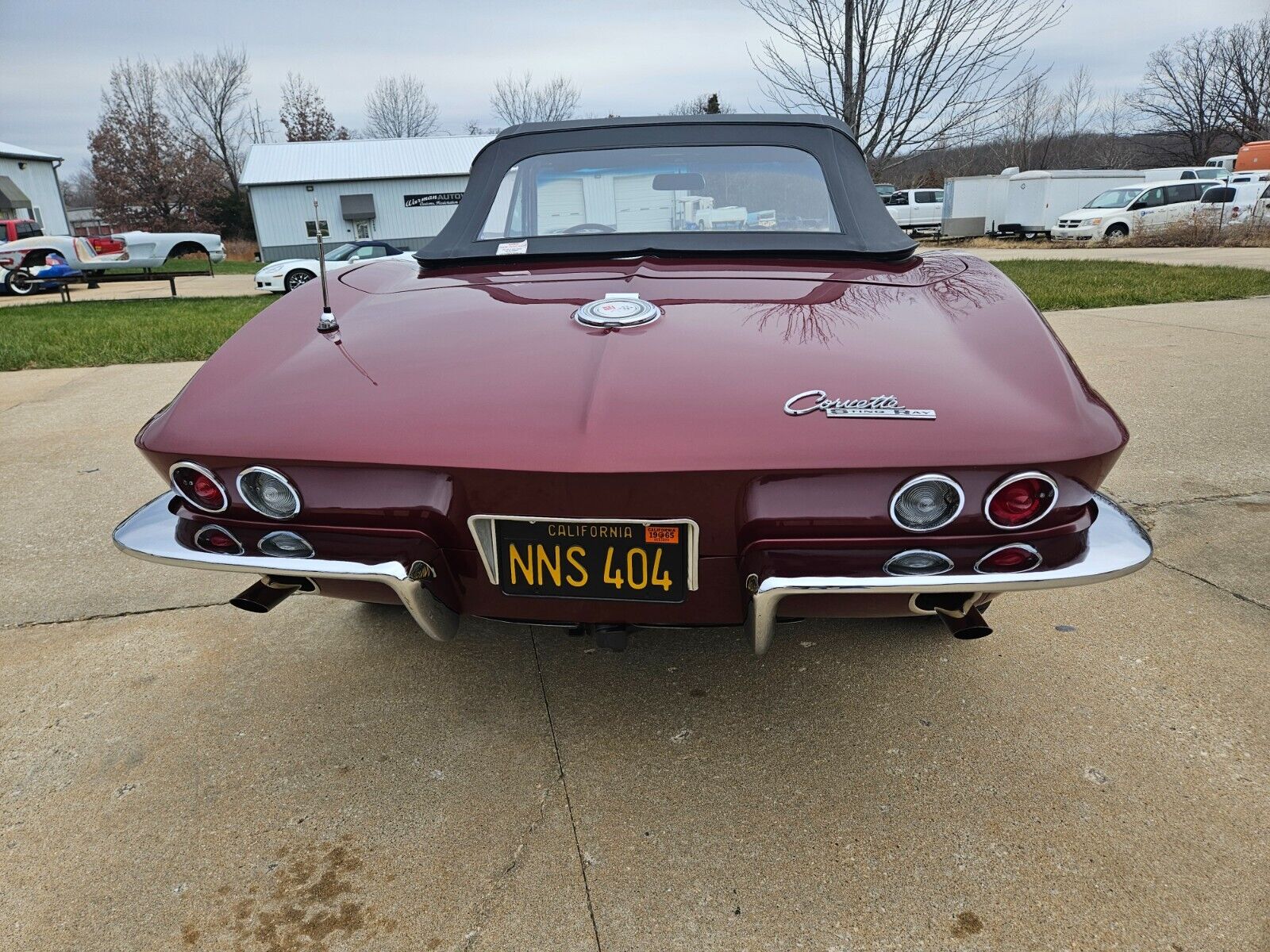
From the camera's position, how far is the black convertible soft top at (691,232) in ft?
7.61

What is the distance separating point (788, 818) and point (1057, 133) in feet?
221

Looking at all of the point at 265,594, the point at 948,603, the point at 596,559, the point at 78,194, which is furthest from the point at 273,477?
the point at 78,194

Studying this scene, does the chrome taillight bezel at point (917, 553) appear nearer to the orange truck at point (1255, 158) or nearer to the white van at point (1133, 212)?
the white van at point (1133, 212)

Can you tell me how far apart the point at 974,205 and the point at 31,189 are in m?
41.0

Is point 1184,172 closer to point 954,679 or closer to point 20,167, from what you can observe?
point 954,679

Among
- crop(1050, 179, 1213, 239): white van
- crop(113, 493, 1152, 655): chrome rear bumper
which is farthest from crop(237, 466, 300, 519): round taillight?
crop(1050, 179, 1213, 239): white van

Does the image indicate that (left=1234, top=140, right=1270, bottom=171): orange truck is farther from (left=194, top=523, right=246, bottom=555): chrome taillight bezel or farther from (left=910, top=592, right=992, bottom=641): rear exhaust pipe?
(left=194, top=523, right=246, bottom=555): chrome taillight bezel

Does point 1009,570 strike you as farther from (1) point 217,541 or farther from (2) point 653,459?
(1) point 217,541

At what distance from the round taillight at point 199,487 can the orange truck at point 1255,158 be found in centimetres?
3717

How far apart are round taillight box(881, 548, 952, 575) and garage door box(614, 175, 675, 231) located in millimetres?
1382

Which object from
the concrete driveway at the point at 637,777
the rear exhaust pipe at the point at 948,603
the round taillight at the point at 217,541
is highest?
the round taillight at the point at 217,541

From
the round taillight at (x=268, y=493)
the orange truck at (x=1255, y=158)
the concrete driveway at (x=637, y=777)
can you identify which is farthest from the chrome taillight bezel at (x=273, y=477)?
the orange truck at (x=1255, y=158)

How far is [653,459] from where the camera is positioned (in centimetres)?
148

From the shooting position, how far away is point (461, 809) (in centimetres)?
183
